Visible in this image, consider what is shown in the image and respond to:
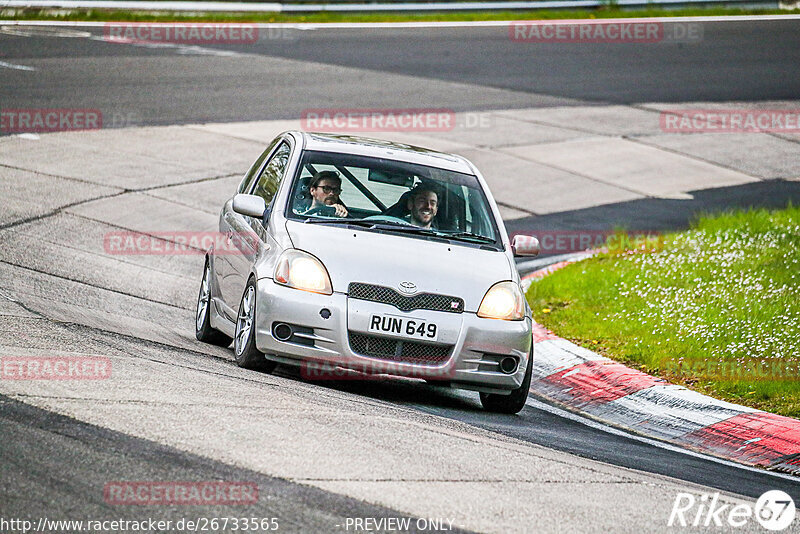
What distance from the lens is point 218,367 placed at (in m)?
7.99

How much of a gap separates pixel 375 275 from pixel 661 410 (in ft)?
7.98

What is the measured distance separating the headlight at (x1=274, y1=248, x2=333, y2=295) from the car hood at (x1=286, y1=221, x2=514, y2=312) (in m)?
0.05

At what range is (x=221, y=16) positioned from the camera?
28.7 meters

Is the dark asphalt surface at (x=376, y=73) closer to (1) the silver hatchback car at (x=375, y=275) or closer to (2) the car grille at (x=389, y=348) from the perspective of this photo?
(1) the silver hatchback car at (x=375, y=275)

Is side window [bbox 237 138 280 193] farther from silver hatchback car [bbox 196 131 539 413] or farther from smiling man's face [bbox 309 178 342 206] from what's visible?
smiling man's face [bbox 309 178 342 206]

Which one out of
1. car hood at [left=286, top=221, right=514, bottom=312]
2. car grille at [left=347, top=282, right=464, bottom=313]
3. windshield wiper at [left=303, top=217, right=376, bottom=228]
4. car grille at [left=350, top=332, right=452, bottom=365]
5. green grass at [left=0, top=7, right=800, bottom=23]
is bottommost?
car grille at [left=350, top=332, right=452, bottom=365]

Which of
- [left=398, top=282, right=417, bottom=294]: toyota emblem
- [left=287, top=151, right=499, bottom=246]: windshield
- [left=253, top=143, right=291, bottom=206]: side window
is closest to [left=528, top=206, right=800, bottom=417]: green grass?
[left=287, top=151, right=499, bottom=246]: windshield

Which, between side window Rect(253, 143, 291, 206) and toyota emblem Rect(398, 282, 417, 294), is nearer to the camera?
toyota emblem Rect(398, 282, 417, 294)

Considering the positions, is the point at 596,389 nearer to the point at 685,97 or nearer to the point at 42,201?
the point at 42,201

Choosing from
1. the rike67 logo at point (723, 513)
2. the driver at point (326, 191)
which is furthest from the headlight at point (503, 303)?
the rike67 logo at point (723, 513)

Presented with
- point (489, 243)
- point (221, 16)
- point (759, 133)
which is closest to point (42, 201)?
point (489, 243)

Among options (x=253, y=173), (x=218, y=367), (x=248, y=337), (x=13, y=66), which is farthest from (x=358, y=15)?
(x=218, y=367)

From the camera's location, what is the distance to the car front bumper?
7.64m

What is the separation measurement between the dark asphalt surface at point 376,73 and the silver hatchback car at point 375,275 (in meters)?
10.0
